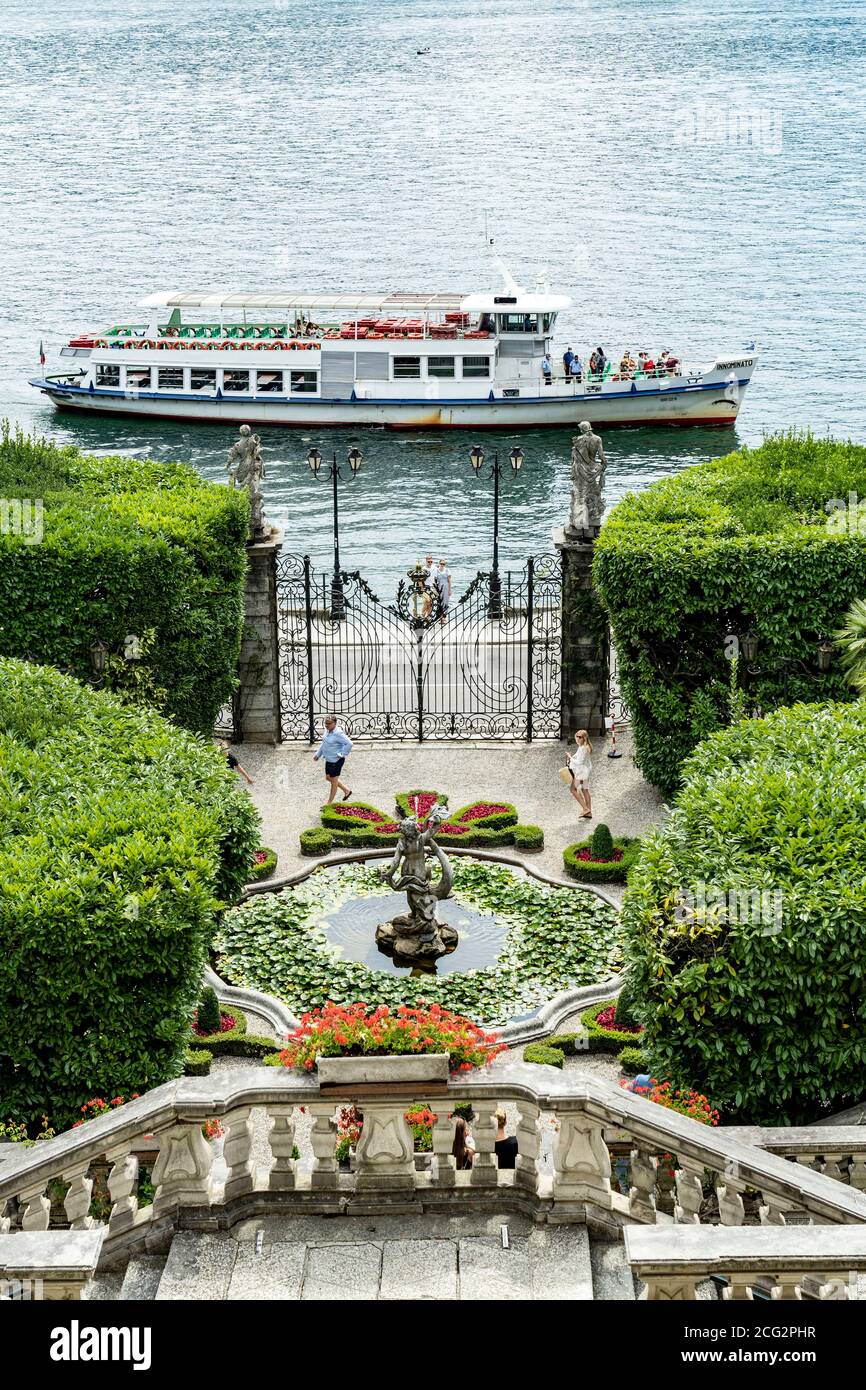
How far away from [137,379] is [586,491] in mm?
42849

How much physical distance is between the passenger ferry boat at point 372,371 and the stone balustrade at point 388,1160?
54.4 m

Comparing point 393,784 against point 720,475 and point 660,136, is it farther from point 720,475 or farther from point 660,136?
point 660,136

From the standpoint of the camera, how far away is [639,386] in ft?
239

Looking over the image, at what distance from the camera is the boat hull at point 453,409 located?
72.1 meters

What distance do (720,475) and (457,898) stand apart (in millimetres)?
11095

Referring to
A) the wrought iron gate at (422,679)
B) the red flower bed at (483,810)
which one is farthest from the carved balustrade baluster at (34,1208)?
the wrought iron gate at (422,679)

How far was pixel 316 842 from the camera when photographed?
3036cm

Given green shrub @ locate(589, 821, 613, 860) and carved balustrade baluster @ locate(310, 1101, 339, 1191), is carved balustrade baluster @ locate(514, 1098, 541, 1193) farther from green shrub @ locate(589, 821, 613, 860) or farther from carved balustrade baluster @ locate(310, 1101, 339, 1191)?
green shrub @ locate(589, 821, 613, 860)

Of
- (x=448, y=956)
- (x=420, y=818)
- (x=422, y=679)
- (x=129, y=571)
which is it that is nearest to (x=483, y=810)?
(x=420, y=818)

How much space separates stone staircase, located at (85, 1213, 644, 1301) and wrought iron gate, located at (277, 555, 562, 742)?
64.6 ft

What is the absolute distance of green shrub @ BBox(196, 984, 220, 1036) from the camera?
24278mm

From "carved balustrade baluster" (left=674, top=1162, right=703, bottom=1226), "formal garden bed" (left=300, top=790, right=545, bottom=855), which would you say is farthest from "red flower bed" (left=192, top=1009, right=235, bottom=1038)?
"carved balustrade baluster" (left=674, top=1162, right=703, bottom=1226)

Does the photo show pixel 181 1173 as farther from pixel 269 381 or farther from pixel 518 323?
pixel 269 381
